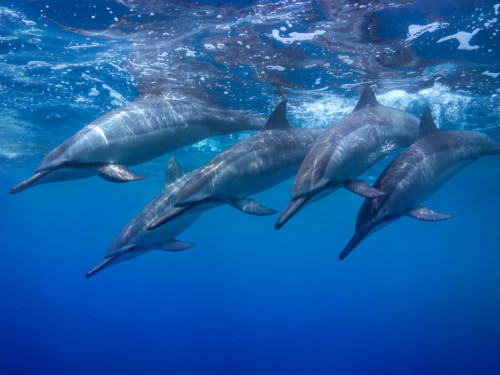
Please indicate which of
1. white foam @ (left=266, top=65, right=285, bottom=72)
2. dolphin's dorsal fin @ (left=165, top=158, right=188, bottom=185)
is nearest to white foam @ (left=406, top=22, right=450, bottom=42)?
white foam @ (left=266, top=65, right=285, bottom=72)

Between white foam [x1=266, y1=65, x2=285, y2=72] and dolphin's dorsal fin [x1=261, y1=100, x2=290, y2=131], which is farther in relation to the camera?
white foam [x1=266, y1=65, x2=285, y2=72]

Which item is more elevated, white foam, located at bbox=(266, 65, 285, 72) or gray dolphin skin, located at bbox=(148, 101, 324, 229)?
white foam, located at bbox=(266, 65, 285, 72)

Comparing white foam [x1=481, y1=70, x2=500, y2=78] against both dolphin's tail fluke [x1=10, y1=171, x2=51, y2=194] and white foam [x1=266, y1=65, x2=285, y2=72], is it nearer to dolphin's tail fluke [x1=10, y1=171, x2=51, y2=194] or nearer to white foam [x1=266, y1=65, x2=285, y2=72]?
white foam [x1=266, y1=65, x2=285, y2=72]

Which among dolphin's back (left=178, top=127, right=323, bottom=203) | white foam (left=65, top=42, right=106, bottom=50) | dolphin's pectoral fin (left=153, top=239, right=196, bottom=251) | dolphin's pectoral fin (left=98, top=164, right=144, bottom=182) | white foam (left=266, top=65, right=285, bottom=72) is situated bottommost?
dolphin's pectoral fin (left=153, top=239, right=196, bottom=251)

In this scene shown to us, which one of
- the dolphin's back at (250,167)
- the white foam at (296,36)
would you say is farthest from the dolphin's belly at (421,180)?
the white foam at (296,36)

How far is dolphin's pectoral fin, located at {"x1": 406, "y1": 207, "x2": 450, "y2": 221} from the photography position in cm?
424

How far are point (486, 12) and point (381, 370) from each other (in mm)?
43221

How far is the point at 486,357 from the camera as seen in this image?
4000 cm

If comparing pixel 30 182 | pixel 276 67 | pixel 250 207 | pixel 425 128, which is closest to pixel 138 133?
pixel 30 182

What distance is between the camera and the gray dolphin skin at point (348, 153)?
3.63 meters

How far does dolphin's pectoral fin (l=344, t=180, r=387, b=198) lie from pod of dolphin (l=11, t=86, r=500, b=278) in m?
0.01

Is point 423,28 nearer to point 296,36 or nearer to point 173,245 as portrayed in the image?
point 296,36

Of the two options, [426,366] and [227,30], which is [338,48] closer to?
[227,30]

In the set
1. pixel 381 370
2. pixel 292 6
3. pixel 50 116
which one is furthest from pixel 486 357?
pixel 50 116
